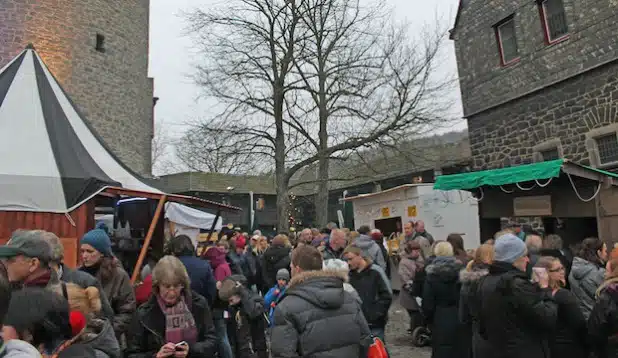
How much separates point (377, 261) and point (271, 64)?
10.8m

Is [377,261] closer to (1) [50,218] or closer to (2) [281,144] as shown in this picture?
(1) [50,218]

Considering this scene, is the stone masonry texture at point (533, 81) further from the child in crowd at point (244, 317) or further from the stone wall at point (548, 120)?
the child in crowd at point (244, 317)

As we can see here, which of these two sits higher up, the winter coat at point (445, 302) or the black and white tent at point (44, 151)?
the black and white tent at point (44, 151)

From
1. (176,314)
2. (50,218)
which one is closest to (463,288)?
(176,314)

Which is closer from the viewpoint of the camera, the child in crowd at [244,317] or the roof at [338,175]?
the child in crowd at [244,317]

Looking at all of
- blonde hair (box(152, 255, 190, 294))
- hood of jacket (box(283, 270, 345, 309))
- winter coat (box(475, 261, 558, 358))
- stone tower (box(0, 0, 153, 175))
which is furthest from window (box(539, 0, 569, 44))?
stone tower (box(0, 0, 153, 175))

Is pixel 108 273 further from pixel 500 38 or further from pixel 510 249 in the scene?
pixel 500 38

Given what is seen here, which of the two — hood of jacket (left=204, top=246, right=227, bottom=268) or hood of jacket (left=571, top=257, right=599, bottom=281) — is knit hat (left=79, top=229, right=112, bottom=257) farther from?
hood of jacket (left=571, top=257, right=599, bottom=281)

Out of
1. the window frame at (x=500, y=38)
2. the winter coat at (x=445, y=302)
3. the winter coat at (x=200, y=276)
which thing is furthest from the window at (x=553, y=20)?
the winter coat at (x=200, y=276)

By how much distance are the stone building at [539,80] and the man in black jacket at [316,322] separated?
28.9 ft

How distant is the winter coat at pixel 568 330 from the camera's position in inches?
146

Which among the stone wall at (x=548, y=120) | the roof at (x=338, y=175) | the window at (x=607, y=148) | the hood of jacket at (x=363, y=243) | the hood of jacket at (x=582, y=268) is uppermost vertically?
the roof at (x=338, y=175)

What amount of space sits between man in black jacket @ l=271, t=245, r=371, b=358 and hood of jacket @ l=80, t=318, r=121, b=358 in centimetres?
93

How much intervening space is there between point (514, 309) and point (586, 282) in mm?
1408
